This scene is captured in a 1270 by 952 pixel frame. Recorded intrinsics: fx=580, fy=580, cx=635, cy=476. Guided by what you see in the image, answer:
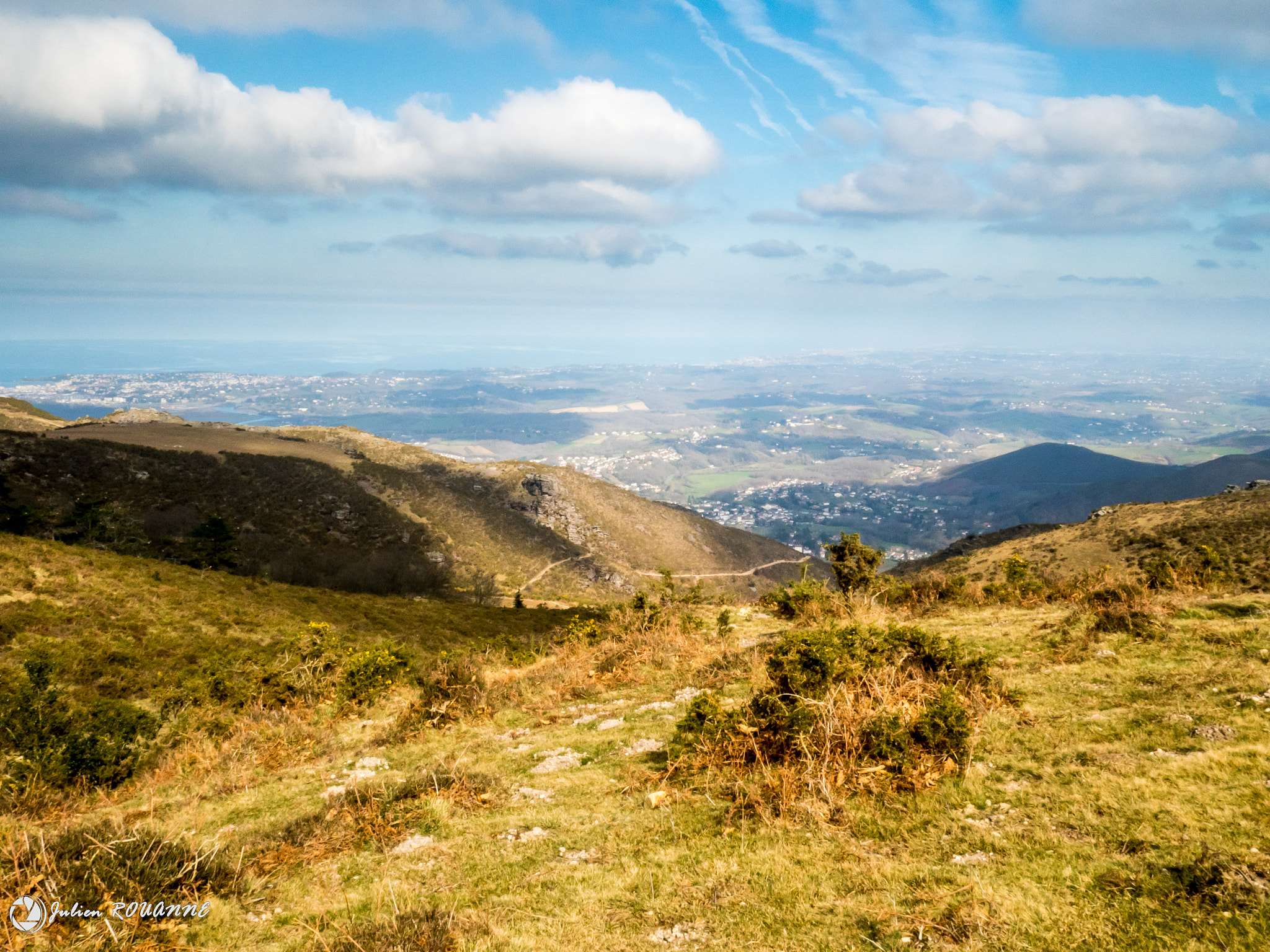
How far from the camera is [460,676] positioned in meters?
11.7

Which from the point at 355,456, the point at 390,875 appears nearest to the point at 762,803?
the point at 390,875

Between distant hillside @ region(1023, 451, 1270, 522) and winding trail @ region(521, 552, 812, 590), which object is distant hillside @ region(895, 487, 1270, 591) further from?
distant hillside @ region(1023, 451, 1270, 522)

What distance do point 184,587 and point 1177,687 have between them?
3172cm

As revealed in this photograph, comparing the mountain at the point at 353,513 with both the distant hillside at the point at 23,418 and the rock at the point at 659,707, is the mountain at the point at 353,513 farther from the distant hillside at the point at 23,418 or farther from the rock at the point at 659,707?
the rock at the point at 659,707

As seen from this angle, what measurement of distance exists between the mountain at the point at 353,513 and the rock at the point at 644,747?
125ft

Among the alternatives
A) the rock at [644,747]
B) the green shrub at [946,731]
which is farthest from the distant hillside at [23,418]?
the green shrub at [946,731]

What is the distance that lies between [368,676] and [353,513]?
57.0 m

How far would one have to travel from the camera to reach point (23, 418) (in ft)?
244

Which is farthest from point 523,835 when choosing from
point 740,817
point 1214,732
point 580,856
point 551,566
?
point 551,566

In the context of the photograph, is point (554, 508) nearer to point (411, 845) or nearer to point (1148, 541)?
point (1148, 541)

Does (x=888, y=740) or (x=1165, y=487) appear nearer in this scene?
(x=888, y=740)

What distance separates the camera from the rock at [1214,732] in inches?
217

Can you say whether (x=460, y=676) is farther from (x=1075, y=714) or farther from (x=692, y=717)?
(x=1075, y=714)

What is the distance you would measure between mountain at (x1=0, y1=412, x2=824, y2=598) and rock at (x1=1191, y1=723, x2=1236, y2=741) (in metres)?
41.0
